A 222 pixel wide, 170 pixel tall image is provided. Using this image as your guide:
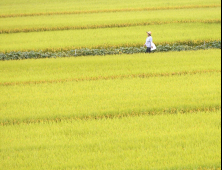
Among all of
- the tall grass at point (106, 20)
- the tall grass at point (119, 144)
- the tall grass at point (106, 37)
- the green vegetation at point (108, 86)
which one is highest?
the tall grass at point (106, 20)

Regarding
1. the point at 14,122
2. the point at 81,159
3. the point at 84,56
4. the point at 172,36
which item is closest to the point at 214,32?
the point at 172,36

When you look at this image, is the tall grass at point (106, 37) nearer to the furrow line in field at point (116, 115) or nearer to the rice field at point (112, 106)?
the rice field at point (112, 106)

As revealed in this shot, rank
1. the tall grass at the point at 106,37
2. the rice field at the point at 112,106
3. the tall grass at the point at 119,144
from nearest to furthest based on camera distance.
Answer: the tall grass at the point at 119,144 < the rice field at the point at 112,106 < the tall grass at the point at 106,37

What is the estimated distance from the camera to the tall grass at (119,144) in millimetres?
7570

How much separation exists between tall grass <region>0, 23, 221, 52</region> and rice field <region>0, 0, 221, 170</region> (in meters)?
0.07

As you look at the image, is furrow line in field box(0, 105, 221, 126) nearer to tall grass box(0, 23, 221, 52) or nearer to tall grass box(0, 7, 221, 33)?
tall grass box(0, 23, 221, 52)

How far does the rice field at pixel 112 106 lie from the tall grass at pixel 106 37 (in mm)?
67

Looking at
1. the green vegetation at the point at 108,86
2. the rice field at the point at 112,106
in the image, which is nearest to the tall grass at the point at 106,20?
the rice field at the point at 112,106

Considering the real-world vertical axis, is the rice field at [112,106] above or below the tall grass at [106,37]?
below

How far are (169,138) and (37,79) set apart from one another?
861 cm

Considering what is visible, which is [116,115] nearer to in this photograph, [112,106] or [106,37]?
[112,106]

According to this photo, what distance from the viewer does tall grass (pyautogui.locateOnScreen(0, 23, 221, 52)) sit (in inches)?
944

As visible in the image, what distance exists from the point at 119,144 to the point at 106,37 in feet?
58.5

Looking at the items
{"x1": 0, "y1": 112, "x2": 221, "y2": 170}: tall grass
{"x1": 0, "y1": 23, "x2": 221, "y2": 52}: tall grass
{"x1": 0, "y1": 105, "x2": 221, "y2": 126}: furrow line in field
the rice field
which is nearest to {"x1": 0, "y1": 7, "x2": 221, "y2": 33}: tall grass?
{"x1": 0, "y1": 23, "x2": 221, "y2": 52}: tall grass
